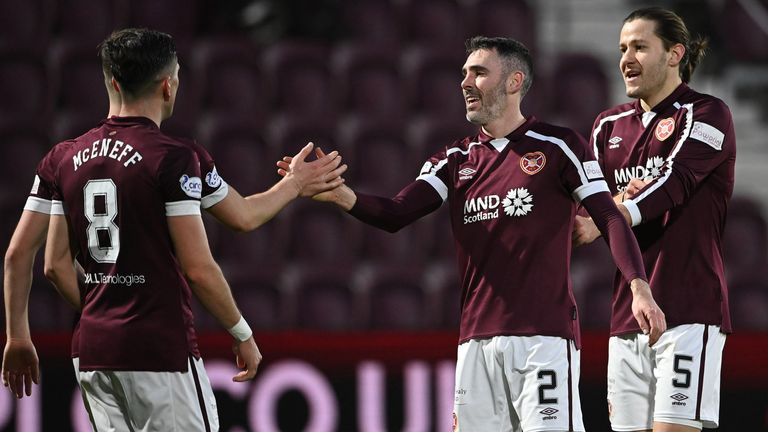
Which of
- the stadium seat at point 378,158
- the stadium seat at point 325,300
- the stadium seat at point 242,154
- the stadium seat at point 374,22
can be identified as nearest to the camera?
the stadium seat at point 325,300

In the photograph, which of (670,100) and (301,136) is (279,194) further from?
(301,136)

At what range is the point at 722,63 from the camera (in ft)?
32.6

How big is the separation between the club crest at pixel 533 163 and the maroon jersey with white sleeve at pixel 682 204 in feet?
1.16

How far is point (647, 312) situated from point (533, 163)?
68 cm

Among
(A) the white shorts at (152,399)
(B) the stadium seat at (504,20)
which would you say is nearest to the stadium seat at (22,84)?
(B) the stadium seat at (504,20)

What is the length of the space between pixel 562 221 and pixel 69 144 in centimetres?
173

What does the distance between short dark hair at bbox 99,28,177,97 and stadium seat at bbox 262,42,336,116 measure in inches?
213

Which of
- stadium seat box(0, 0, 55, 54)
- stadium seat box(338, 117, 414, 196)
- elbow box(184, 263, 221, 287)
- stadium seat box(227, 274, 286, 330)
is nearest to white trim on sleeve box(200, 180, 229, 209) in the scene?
elbow box(184, 263, 221, 287)

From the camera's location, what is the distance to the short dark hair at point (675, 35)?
4.45m

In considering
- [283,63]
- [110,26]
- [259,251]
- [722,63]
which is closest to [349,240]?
[259,251]

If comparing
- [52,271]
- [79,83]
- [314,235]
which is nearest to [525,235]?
[52,271]

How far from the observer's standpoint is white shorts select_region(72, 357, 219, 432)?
3.53 m

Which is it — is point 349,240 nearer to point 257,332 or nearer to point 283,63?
point 283,63

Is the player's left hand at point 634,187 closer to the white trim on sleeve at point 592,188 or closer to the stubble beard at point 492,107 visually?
the white trim on sleeve at point 592,188
